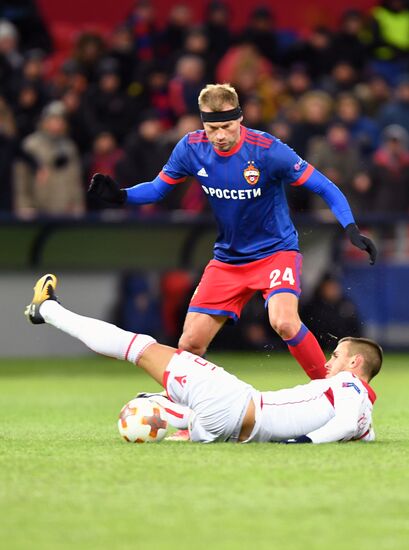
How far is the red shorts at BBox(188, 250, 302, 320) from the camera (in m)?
8.73

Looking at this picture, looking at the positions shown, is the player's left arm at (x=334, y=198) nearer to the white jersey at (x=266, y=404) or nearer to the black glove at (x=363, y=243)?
the black glove at (x=363, y=243)

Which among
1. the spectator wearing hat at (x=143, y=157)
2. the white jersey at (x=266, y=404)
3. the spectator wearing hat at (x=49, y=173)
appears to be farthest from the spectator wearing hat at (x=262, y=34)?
the white jersey at (x=266, y=404)

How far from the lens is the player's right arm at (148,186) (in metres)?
8.78

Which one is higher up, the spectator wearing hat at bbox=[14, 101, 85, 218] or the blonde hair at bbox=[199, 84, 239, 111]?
the blonde hair at bbox=[199, 84, 239, 111]

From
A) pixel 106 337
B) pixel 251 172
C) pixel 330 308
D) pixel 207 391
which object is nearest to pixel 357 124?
pixel 330 308

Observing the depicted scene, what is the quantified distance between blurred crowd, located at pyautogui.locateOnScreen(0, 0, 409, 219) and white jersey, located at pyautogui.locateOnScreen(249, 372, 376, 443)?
8.17m

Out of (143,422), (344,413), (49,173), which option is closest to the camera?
(344,413)

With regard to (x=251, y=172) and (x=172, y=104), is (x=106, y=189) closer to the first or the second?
(x=251, y=172)

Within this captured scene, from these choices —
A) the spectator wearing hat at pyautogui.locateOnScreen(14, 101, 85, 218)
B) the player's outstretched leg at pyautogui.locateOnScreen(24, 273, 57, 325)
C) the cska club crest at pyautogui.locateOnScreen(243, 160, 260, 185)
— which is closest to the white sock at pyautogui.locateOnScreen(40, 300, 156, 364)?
the player's outstretched leg at pyautogui.locateOnScreen(24, 273, 57, 325)

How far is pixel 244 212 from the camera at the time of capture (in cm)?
870

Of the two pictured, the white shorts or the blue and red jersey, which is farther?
the blue and red jersey

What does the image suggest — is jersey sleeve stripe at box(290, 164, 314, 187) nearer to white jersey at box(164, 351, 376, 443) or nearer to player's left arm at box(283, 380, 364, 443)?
white jersey at box(164, 351, 376, 443)

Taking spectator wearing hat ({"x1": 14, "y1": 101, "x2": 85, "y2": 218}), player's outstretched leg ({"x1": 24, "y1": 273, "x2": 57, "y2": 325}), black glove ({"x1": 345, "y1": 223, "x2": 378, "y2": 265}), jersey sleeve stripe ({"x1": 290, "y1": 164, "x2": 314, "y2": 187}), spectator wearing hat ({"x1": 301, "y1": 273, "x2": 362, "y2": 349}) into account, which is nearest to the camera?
player's outstretched leg ({"x1": 24, "y1": 273, "x2": 57, "y2": 325})

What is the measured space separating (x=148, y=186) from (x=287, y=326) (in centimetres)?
131
